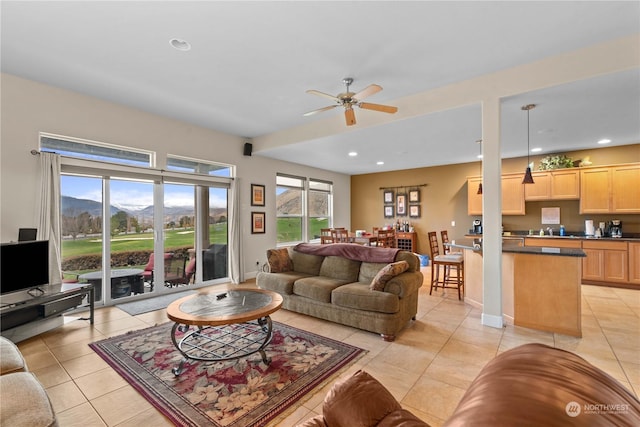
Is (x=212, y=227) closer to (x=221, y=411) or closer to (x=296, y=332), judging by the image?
(x=296, y=332)

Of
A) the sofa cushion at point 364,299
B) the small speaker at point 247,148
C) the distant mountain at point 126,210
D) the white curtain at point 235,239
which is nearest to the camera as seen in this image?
the sofa cushion at point 364,299

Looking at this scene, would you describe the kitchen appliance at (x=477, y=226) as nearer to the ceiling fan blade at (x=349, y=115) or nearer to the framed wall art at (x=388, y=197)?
the framed wall art at (x=388, y=197)

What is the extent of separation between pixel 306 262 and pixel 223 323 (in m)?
2.19

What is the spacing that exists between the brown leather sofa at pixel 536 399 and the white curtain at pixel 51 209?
14.1ft

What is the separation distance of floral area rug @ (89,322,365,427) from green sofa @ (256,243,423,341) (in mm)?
447

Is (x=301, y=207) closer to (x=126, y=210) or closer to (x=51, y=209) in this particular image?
(x=126, y=210)

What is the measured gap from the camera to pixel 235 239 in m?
5.71

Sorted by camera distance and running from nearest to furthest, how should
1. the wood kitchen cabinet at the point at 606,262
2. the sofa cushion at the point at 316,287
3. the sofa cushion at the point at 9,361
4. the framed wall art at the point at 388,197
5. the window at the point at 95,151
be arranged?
the sofa cushion at the point at 9,361 < the sofa cushion at the point at 316,287 < the window at the point at 95,151 < the wood kitchen cabinet at the point at 606,262 < the framed wall art at the point at 388,197

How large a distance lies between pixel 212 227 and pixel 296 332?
3.17 metres

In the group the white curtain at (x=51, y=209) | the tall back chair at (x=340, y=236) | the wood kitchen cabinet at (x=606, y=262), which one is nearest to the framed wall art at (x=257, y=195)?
the tall back chair at (x=340, y=236)

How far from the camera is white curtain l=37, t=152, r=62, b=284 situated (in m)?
3.52

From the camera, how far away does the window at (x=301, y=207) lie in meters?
7.24

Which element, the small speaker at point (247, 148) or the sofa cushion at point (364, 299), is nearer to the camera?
the sofa cushion at point (364, 299)

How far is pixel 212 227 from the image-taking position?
5621 millimetres
